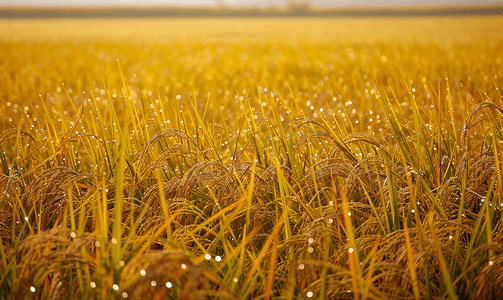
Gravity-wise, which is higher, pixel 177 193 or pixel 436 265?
pixel 177 193

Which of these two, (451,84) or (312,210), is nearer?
(312,210)

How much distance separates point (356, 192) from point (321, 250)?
48 centimetres

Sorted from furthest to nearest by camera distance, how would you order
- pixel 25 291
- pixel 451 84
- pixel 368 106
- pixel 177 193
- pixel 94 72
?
pixel 94 72 < pixel 451 84 < pixel 368 106 < pixel 177 193 < pixel 25 291

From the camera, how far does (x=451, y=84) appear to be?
428 centimetres

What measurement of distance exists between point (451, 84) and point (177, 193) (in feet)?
12.4

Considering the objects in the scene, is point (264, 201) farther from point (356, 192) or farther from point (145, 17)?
point (145, 17)

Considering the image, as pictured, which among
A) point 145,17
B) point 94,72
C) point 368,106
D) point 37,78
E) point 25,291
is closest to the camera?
point 25,291

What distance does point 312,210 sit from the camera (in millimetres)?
1466

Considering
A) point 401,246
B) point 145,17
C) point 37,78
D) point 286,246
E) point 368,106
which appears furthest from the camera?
point 145,17

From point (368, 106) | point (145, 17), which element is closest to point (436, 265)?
point (368, 106)

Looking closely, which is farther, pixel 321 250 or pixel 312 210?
pixel 312 210

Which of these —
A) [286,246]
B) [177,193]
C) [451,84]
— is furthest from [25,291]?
[451,84]

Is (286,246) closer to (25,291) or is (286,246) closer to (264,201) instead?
(264,201)

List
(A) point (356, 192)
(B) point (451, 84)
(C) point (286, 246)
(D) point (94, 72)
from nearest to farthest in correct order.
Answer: (C) point (286, 246) < (A) point (356, 192) < (B) point (451, 84) < (D) point (94, 72)
